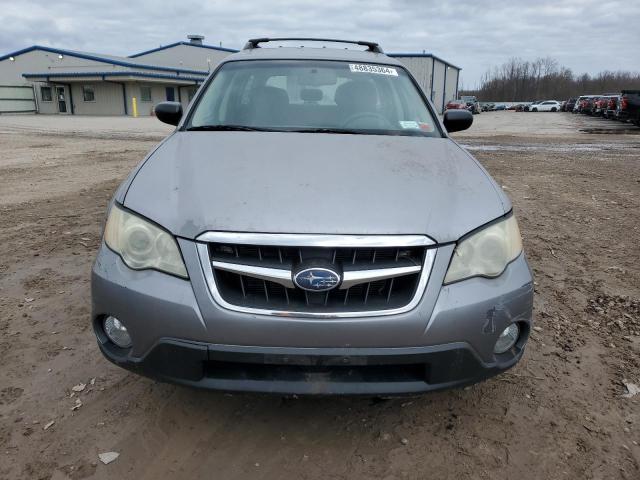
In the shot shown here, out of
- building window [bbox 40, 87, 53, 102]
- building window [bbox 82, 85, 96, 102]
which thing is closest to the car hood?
building window [bbox 82, 85, 96, 102]

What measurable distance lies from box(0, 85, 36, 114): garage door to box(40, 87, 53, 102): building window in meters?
0.79

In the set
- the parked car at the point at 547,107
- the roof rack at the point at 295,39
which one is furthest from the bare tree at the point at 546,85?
the roof rack at the point at 295,39

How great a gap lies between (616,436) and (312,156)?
183 cm

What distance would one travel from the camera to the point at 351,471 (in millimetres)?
2045

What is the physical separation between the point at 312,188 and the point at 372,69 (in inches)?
69.1

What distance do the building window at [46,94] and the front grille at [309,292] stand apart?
4669 cm

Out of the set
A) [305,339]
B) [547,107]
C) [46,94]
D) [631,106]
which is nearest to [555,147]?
[631,106]

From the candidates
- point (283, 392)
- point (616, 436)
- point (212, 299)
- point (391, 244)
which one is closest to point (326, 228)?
point (391, 244)

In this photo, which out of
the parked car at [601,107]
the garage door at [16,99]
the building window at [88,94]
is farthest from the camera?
the building window at [88,94]

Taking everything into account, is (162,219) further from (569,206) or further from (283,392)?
(569,206)

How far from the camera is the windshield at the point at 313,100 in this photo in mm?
3125

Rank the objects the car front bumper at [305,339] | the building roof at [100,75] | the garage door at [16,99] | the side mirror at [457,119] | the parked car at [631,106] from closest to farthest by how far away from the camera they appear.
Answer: the car front bumper at [305,339]
the side mirror at [457,119]
the parked car at [631,106]
the building roof at [100,75]
the garage door at [16,99]

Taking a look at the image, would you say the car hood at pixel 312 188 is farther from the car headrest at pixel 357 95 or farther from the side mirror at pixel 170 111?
the side mirror at pixel 170 111

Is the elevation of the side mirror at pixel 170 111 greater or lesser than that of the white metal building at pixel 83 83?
lesser
